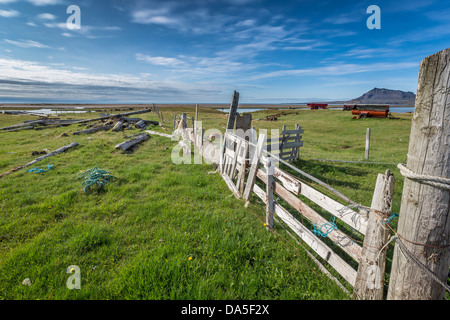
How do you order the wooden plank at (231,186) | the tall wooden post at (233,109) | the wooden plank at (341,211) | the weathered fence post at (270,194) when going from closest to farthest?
the wooden plank at (341,211) → the weathered fence post at (270,194) → the wooden plank at (231,186) → the tall wooden post at (233,109)

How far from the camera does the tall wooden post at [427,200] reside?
5.95ft

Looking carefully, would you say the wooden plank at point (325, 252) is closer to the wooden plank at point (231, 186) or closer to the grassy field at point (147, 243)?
the grassy field at point (147, 243)

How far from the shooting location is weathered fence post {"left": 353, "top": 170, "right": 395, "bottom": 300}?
2412 millimetres

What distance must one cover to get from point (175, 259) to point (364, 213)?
3.09 metres

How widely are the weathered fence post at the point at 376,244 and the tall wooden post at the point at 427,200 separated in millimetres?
200

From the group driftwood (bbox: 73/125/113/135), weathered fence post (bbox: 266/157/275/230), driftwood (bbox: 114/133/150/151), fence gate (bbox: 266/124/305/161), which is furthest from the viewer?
driftwood (bbox: 73/125/113/135)

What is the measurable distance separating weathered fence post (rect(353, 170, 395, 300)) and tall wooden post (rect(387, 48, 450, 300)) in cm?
20

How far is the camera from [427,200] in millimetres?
1991

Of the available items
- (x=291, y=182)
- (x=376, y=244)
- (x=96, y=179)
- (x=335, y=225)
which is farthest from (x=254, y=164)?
(x=96, y=179)

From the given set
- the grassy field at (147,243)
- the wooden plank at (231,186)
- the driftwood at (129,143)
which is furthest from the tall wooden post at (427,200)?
the driftwood at (129,143)

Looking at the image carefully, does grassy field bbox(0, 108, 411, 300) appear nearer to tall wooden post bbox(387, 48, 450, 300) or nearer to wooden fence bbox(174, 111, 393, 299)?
wooden fence bbox(174, 111, 393, 299)

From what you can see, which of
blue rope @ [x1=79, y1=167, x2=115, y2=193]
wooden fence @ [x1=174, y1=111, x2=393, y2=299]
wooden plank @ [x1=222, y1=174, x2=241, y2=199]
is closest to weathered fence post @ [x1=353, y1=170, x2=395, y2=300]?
wooden fence @ [x1=174, y1=111, x2=393, y2=299]

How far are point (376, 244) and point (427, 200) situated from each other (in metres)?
0.84

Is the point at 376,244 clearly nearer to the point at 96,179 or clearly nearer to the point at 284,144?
the point at 96,179
